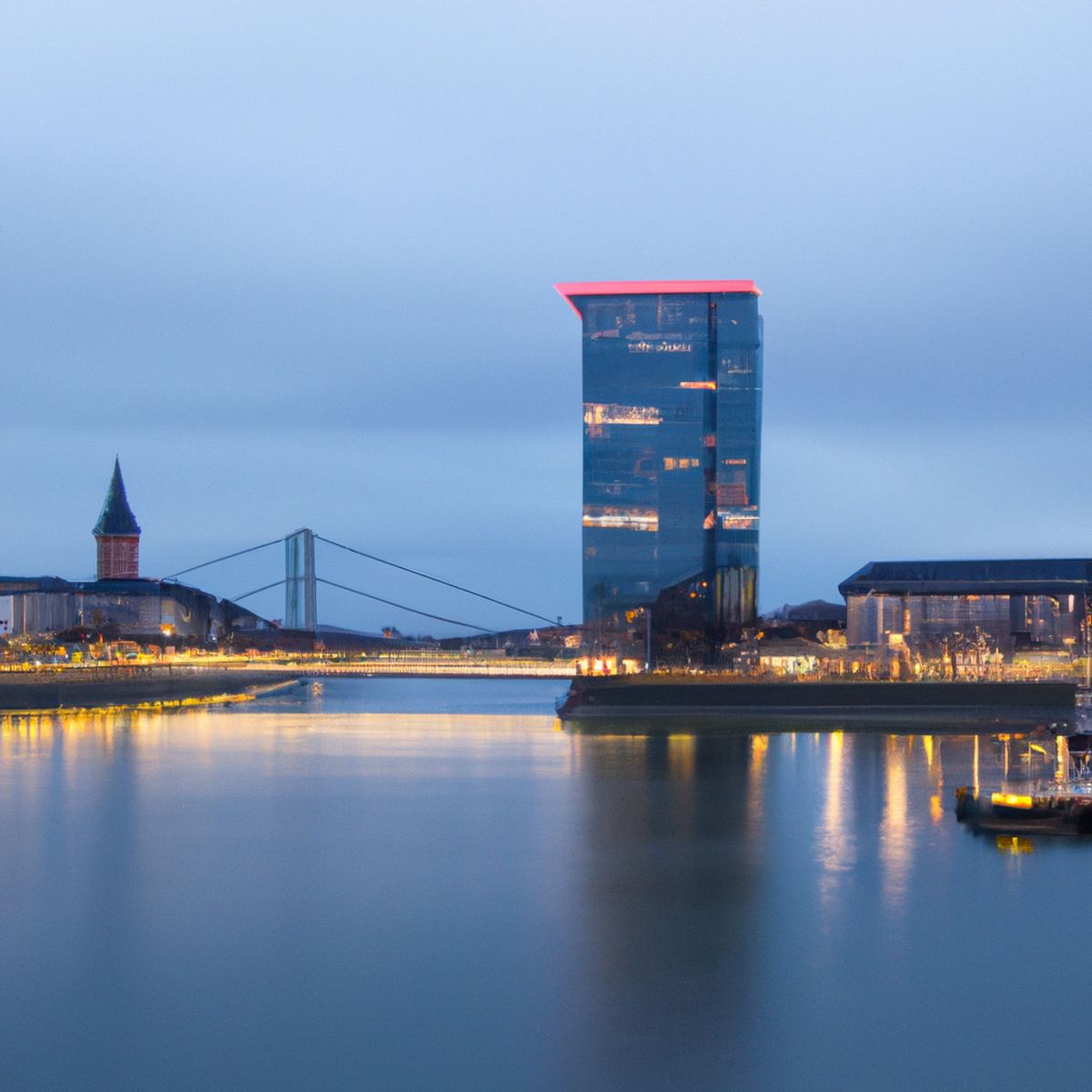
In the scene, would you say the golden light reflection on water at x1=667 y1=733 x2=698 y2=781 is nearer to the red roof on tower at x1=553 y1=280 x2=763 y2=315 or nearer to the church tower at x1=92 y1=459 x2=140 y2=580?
the red roof on tower at x1=553 y1=280 x2=763 y2=315

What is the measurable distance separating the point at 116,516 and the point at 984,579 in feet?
284

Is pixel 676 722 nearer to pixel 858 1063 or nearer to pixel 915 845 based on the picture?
pixel 915 845

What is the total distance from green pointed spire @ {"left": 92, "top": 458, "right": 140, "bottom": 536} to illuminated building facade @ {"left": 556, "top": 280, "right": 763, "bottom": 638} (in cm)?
6388

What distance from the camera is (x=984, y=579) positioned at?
79938 millimetres

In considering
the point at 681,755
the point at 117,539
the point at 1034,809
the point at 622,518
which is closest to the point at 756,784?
the point at 681,755

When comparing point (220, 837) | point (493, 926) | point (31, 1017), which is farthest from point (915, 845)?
point (31, 1017)

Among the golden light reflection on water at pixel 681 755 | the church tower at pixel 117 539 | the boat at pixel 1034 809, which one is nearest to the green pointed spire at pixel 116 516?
the church tower at pixel 117 539

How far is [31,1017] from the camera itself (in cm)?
1395

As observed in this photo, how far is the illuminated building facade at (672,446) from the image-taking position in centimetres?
9050

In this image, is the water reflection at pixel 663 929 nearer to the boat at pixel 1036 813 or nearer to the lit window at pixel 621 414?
the boat at pixel 1036 813

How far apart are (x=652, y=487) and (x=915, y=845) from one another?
6867 cm

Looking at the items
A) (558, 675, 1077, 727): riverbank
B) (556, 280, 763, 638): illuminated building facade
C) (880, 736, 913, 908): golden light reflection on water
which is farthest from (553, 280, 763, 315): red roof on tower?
(880, 736, 913, 908): golden light reflection on water

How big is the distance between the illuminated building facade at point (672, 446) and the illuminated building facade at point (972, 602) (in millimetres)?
10797

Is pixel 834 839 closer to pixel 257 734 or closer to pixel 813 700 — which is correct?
pixel 257 734
